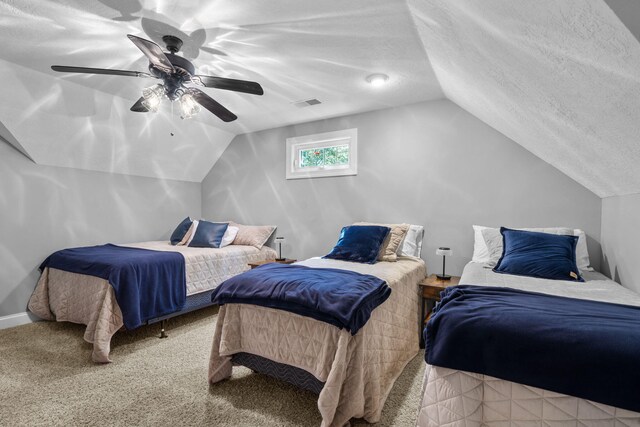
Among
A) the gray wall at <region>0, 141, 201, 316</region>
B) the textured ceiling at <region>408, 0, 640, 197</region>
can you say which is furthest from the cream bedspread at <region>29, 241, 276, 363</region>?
the textured ceiling at <region>408, 0, 640, 197</region>

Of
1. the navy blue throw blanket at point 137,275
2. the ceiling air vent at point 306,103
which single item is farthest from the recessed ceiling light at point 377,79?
the navy blue throw blanket at point 137,275

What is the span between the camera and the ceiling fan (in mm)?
1906

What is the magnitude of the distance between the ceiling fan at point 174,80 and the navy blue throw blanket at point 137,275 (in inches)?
53.9

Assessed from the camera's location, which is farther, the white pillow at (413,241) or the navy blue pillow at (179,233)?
the navy blue pillow at (179,233)

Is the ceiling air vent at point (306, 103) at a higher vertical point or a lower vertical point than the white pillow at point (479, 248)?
higher

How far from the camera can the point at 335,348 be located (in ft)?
5.40

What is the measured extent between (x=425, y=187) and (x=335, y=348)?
2233 millimetres

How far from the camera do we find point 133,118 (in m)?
3.55

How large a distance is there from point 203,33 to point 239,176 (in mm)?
2724

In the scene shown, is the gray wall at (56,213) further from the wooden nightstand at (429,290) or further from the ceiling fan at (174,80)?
the wooden nightstand at (429,290)

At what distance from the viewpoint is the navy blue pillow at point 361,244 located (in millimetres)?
2797

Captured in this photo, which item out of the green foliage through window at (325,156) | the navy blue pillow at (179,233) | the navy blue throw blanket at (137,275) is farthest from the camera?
the navy blue pillow at (179,233)

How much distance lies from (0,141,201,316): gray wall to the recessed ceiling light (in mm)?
3405

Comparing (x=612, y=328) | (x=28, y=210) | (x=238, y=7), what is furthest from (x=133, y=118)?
(x=612, y=328)
